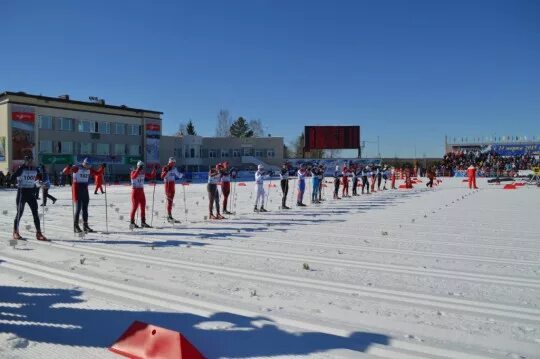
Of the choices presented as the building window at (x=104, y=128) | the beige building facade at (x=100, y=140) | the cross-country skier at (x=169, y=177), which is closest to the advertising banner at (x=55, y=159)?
the beige building facade at (x=100, y=140)

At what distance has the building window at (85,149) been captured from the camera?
5959 cm

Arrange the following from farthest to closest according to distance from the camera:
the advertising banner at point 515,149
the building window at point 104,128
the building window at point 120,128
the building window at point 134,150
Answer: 1. the building window at point 134,150
2. the building window at point 120,128
3. the building window at point 104,128
4. the advertising banner at point 515,149

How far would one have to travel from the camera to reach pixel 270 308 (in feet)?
17.8

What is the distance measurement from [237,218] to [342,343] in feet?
35.2

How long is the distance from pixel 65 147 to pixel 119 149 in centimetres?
828

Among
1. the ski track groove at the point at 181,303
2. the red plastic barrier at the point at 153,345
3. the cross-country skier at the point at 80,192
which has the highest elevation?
the cross-country skier at the point at 80,192

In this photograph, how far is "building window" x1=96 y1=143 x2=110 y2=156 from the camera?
6184 cm

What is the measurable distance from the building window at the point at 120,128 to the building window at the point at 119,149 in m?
1.77

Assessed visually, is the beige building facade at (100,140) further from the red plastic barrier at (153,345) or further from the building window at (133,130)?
the red plastic barrier at (153,345)

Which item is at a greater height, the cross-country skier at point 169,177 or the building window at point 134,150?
the building window at point 134,150

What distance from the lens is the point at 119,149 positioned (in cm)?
6450

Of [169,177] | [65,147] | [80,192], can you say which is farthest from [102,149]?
[80,192]

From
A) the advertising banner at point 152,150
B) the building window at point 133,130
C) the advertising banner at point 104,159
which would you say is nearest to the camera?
the advertising banner at point 104,159

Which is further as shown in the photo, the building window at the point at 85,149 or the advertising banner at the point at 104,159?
the building window at the point at 85,149
